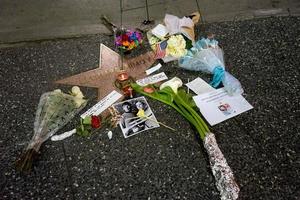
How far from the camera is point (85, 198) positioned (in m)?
2.05

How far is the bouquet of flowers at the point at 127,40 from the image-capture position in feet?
9.47

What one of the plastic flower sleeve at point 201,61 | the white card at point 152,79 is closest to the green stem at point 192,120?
the white card at point 152,79

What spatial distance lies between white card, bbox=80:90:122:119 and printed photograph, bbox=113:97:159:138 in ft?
0.23

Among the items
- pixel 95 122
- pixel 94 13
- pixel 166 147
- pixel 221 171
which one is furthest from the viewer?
pixel 94 13

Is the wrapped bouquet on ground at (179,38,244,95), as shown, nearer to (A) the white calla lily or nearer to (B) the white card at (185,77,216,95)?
(B) the white card at (185,77,216,95)

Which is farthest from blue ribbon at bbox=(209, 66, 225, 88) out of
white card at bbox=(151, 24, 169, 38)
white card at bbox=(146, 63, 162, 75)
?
white card at bbox=(151, 24, 169, 38)

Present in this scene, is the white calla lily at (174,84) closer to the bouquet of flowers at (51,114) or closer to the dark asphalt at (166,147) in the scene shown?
the dark asphalt at (166,147)

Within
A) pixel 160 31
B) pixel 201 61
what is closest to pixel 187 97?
pixel 201 61

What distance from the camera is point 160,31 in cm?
297

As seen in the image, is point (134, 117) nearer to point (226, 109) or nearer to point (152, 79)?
point (152, 79)

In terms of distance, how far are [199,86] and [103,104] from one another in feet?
2.61

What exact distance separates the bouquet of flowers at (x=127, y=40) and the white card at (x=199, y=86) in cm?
66

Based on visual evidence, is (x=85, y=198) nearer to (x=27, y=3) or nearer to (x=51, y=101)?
(x=51, y=101)

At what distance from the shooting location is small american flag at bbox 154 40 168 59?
285 centimetres
